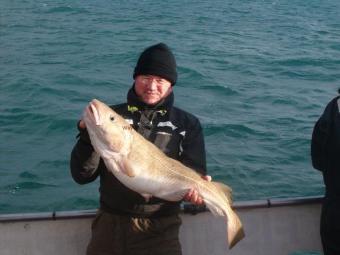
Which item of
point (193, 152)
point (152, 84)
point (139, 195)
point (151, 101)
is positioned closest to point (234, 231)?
point (193, 152)

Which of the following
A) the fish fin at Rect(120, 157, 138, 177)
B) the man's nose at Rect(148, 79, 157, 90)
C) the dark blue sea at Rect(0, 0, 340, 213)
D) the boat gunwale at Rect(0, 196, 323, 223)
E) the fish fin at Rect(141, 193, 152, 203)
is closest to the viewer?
the fish fin at Rect(120, 157, 138, 177)

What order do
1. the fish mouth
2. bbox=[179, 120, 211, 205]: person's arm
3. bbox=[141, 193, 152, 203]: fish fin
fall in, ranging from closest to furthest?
1. the fish mouth
2. bbox=[141, 193, 152, 203]: fish fin
3. bbox=[179, 120, 211, 205]: person's arm

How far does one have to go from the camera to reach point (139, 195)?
4434 millimetres

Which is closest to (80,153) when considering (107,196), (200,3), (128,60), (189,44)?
(107,196)

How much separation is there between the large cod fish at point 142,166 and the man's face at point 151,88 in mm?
398

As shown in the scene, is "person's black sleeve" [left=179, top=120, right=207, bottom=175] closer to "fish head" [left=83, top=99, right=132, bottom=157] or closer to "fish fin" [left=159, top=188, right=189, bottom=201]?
"fish fin" [left=159, top=188, right=189, bottom=201]

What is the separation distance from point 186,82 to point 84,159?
1153cm

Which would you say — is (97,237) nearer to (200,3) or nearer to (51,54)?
(51,54)

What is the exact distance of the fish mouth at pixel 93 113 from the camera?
151 inches

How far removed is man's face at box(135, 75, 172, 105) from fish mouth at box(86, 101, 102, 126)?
2.18 ft

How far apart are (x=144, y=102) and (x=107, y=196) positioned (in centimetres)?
81

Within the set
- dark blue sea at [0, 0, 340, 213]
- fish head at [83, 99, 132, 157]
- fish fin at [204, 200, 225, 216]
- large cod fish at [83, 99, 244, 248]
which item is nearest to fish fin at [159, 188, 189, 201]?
large cod fish at [83, 99, 244, 248]

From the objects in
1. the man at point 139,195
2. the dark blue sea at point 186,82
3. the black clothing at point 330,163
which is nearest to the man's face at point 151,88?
the man at point 139,195

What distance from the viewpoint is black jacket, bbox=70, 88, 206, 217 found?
445 cm
